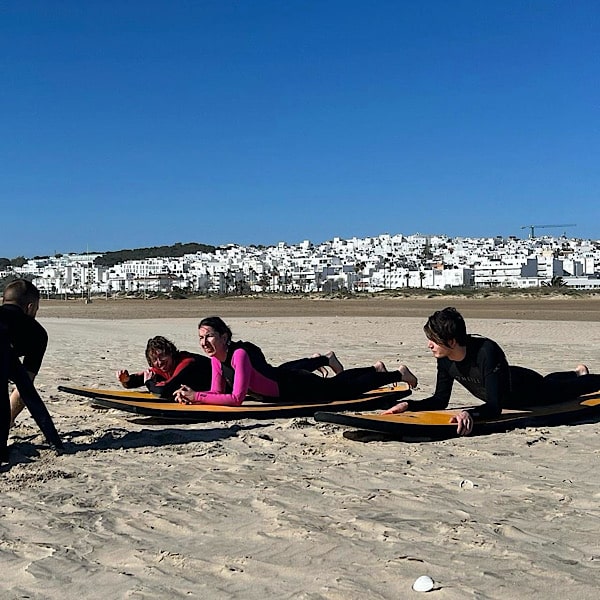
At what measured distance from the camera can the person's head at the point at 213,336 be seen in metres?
6.91

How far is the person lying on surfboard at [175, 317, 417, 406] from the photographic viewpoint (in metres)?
7.05

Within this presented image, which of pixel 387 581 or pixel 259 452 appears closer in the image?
pixel 387 581

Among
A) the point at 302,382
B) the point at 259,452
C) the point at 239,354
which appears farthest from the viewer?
the point at 302,382

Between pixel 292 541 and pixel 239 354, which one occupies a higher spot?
pixel 239 354

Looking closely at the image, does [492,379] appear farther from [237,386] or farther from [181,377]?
[181,377]

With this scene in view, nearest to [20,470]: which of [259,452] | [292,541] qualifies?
[259,452]

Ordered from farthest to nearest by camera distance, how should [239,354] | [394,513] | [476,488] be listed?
[239,354] → [476,488] → [394,513]

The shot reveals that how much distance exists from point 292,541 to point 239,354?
3.30 metres

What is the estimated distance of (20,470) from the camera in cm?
531

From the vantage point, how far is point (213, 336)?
6.93 metres

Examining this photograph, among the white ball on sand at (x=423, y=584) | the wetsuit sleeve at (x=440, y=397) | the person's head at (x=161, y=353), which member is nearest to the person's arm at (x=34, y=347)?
the person's head at (x=161, y=353)

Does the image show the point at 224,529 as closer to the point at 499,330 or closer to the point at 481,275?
the point at 499,330

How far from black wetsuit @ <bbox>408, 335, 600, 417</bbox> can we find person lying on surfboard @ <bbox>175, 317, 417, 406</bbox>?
3.31ft

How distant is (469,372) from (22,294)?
3.47 m
